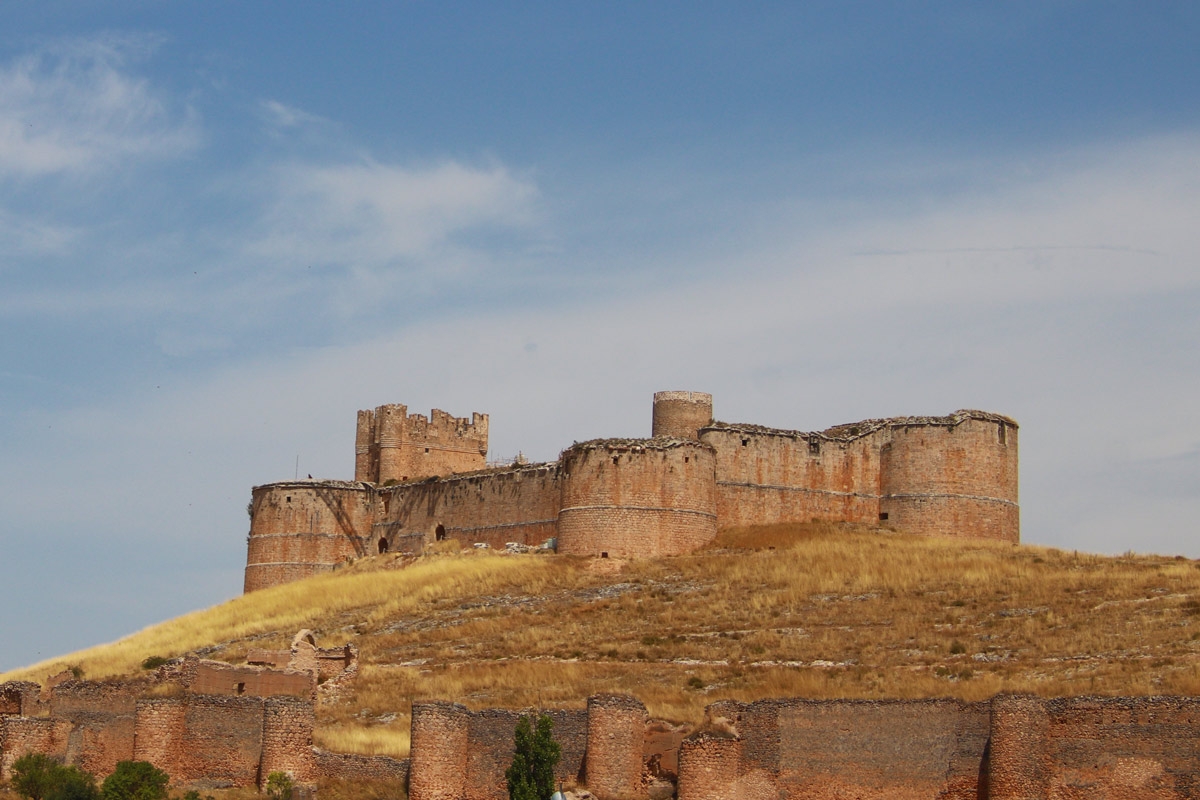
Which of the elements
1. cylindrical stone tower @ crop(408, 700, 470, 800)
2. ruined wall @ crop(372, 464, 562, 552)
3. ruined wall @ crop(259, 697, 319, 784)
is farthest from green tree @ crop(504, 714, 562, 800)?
ruined wall @ crop(372, 464, 562, 552)

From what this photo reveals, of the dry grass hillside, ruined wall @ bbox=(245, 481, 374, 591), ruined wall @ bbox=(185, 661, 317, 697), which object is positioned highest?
ruined wall @ bbox=(245, 481, 374, 591)

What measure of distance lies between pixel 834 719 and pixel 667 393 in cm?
3055

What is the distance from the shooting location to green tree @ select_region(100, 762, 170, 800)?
31656mm

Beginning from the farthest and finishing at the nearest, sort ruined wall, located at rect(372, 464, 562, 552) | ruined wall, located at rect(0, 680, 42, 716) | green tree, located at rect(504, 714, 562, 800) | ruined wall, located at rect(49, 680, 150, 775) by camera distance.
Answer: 1. ruined wall, located at rect(372, 464, 562, 552)
2. ruined wall, located at rect(0, 680, 42, 716)
3. ruined wall, located at rect(49, 680, 150, 775)
4. green tree, located at rect(504, 714, 562, 800)

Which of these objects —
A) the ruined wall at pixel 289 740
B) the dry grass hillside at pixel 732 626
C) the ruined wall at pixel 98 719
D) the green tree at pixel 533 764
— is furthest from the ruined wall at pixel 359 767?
the ruined wall at pixel 98 719

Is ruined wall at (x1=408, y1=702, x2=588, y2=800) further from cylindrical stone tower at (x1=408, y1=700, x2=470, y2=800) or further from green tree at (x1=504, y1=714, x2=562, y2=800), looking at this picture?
green tree at (x1=504, y1=714, x2=562, y2=800)

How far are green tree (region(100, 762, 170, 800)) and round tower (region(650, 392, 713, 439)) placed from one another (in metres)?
29.9

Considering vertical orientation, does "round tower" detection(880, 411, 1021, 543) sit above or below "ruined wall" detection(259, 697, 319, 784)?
above

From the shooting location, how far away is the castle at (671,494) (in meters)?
56.4

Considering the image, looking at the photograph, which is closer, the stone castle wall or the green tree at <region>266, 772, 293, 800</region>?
the stone castle wall

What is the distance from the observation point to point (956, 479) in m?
59.0

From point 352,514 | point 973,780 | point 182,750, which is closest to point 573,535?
point 352,514

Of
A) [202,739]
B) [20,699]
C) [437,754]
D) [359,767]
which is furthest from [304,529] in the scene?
[437,754]

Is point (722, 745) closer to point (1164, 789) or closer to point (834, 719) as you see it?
point (834, 719)
